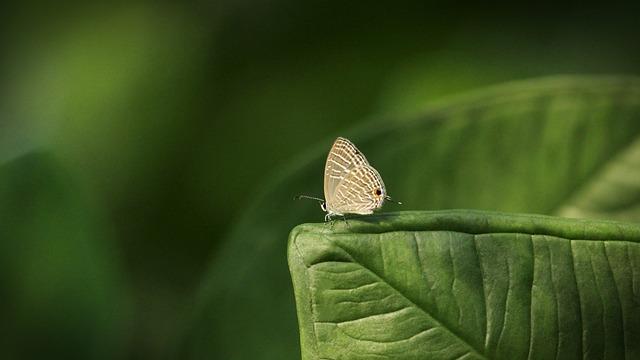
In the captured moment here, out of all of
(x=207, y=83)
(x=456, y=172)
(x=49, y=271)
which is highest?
(x=207, y=83)

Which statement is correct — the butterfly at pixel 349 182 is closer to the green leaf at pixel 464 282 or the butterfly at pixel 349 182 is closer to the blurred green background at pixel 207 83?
the green leaf at pixel 464 282

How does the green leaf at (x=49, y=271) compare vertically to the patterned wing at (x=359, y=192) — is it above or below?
below

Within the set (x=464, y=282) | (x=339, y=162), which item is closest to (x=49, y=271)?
(x=339, y=162)

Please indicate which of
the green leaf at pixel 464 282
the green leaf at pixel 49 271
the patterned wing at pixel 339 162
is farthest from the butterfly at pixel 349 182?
the green leaf at pixel 49 271

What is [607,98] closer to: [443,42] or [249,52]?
[443,42]

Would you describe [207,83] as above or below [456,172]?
above

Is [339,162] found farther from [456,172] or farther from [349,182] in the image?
[456,172]
